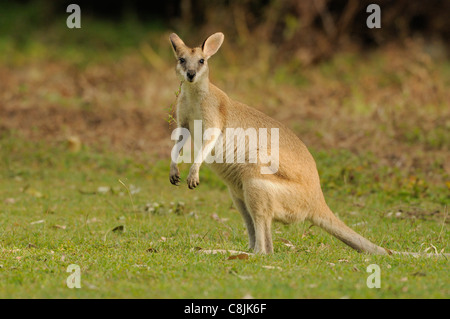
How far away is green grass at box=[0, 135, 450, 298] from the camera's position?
14.2ft

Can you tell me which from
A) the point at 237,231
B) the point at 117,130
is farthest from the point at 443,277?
the point at 117,130

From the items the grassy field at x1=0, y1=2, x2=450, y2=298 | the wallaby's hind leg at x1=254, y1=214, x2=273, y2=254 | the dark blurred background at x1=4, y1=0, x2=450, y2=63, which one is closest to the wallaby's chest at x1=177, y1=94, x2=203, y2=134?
the grassy field at x1=0, y1=2, x2=450, y2=298

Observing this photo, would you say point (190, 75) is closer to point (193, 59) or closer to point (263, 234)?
point (193, 59)

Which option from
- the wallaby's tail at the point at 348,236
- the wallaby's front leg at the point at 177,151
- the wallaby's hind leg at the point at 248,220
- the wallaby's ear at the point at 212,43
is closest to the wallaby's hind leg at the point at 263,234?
the wallaby's hind leg at the point at 248,220

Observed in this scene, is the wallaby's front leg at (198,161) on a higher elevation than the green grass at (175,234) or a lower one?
higher

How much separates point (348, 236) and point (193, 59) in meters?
2.00

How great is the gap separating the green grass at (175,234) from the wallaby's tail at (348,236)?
113 millimetres

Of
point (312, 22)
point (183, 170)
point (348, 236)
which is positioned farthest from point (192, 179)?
point (312, 22)

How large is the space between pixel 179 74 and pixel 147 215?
2.01 m

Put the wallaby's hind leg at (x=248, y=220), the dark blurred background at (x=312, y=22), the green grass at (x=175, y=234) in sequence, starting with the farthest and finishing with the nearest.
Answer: the dark blurred background at (x=312, y=22)
the wallaby's hind leg at (x=248, y=220)
the green grass at (x=175, y=234)

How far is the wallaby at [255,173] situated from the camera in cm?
545

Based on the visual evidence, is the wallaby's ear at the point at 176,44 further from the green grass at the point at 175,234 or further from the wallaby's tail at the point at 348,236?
the wallaby's tail at the point at 348,236

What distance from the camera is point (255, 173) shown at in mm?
5535

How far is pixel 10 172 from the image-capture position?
942 centimetres
